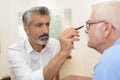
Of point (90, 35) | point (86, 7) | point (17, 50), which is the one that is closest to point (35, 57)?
point (17, 50)

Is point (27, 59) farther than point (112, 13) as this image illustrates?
Yes

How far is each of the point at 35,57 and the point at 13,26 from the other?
4.10ft

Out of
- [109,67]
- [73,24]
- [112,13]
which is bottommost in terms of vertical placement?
[73,24]

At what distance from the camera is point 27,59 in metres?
1.56

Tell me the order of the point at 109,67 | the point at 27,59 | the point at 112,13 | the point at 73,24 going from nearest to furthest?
the point at 109,67, the point at 112,13, the point at 27,59, the point at 73,24

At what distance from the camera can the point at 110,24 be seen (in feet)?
3.11

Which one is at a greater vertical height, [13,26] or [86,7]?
[86,7]

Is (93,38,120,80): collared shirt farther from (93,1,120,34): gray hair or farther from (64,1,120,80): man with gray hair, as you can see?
(93,1,120,34): gray hair

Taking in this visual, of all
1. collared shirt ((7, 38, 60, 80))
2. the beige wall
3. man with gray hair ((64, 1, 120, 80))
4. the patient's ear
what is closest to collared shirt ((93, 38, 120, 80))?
man with gray hair ((64, 1, 120, 80))

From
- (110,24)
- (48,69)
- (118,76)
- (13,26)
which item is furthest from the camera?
(13,26)

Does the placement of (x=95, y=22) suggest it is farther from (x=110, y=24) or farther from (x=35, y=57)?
(x=35, y=57)

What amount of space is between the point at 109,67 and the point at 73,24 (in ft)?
7.32

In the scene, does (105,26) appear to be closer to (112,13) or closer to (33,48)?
(112,13)

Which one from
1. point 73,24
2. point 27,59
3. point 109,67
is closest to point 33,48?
point 27,59
